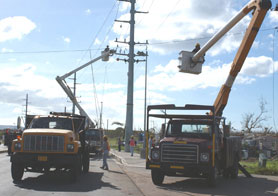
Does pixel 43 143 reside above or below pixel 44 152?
above

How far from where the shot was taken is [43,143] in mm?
13219

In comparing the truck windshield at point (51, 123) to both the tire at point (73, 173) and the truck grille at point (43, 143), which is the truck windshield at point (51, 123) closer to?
the truck grille at point (43, 143)

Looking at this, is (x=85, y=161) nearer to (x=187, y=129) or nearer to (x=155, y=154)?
(x=155, y=154)

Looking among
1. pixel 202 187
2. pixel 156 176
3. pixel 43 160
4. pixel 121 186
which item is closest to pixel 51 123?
pixel 43 160

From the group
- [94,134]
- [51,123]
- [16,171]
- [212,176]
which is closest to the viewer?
[212,176]

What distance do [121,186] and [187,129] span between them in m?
3.29

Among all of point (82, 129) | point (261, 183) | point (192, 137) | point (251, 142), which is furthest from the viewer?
point (251, 142)

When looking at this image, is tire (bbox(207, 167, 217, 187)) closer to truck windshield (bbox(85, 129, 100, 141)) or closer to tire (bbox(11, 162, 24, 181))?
tire (bbox(11, 162, 24, 181))

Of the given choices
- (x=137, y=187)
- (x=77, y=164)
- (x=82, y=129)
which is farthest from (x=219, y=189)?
(x=82, y=129)

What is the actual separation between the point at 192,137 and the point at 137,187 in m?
2.71

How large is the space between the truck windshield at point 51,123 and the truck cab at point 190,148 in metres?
3.23

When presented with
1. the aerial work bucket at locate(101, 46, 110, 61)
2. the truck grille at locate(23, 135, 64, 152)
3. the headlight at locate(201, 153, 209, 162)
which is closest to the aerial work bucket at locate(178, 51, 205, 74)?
the headlight at locate(201, 153, 209, 162)

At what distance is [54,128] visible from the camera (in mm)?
14500

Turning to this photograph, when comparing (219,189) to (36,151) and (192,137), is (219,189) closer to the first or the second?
(192,137)
